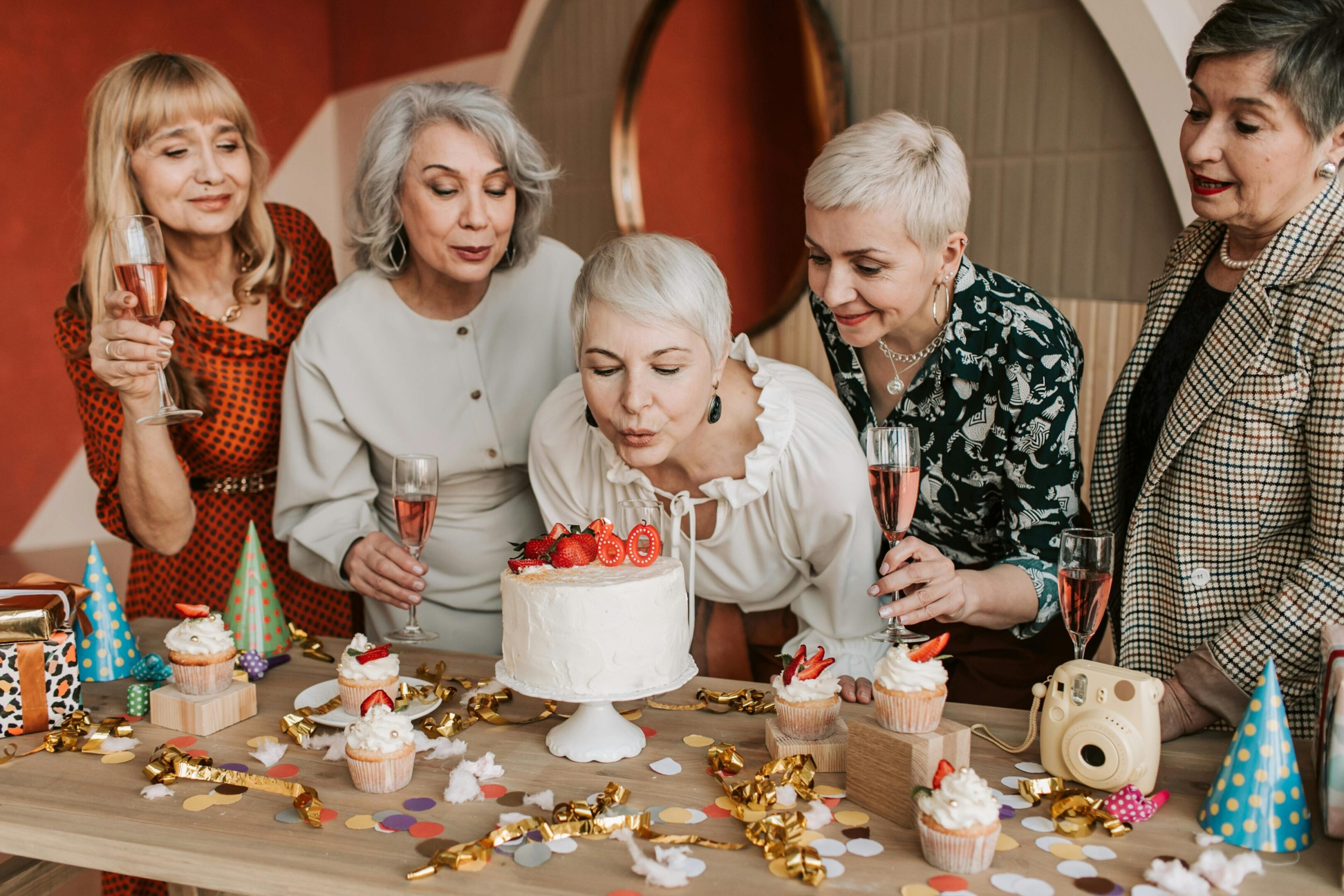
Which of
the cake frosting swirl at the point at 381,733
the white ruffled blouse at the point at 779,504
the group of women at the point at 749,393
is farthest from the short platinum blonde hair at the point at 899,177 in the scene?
the cake frosting swirl at the point at 381,733

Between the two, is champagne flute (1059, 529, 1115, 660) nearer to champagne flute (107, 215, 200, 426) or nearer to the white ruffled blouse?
the white ruffled blouse

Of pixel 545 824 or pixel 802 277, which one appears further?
pixel 802 277

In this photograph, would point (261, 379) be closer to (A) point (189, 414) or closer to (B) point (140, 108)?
(A) point (189, 414)

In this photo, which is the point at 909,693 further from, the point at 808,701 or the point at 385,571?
the point at 385,571

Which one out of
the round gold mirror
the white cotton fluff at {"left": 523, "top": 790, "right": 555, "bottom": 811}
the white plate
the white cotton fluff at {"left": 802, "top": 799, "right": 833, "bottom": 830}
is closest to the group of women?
the white plate

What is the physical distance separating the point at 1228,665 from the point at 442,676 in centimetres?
136

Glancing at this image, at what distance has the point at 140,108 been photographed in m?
2.47

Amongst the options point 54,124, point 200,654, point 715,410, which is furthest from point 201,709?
point 54,124

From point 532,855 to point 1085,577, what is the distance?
84 cm

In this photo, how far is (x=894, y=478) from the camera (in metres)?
1.71

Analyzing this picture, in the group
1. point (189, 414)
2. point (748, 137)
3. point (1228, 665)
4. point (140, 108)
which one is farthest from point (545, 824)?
point (748, 137)

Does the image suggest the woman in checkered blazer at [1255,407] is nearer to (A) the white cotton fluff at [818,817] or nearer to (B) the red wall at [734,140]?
(A) the white cotton fluff at [818,817]

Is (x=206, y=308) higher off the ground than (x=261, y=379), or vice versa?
(x=206, y=308)

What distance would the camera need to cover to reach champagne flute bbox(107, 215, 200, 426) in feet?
6.62
